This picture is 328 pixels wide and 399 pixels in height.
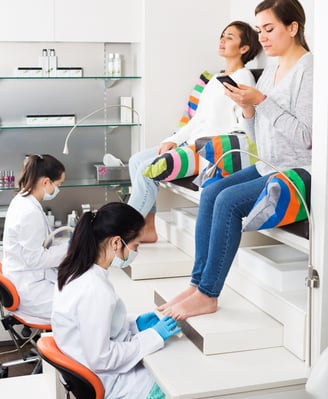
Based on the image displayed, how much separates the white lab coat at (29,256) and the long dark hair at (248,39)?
1.36 m

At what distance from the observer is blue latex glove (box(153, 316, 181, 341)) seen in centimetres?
231

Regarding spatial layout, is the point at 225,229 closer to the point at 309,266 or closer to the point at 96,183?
the point at 309,266

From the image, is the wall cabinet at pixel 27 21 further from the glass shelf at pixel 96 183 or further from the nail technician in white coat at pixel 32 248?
the nail technician in white coat at pixel 32 248

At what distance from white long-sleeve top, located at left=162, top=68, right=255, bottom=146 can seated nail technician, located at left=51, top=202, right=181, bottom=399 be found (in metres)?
1.36

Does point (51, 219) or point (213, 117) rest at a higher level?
point (213, 117)

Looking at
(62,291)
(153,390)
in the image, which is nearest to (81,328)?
(62,291)

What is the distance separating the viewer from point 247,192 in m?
2.40

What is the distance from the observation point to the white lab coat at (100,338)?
2.15m

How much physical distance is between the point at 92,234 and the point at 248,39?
1828mm

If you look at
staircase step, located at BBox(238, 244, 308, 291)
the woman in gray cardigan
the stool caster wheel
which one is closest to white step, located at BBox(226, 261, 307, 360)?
staircase step, located at BBox(238, 244, 308, 291)

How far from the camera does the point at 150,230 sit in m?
3.77

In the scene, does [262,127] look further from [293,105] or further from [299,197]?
[299,197]

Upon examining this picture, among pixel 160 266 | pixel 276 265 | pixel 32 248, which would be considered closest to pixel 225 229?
pixel 276 265

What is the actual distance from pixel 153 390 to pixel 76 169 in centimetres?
234
